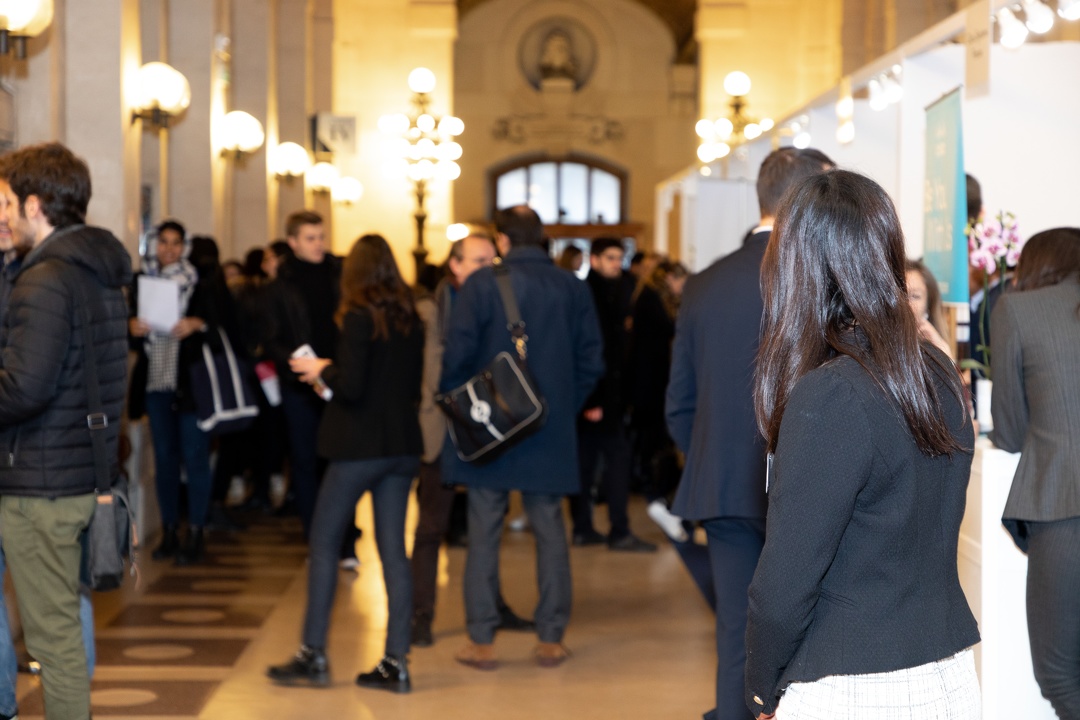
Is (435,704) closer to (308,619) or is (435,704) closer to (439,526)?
(308,619)

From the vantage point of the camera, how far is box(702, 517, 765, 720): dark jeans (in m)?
4.05

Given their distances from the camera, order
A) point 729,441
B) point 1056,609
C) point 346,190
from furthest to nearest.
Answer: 1. point 346,190
2. point 729,441
3. point 1056,609

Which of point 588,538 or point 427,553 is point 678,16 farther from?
point 427,553

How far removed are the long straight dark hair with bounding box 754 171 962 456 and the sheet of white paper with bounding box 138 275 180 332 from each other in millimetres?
5774

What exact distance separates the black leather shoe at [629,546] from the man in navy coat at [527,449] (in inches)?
101

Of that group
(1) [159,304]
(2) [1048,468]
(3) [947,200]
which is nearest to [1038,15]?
(3) [947,200]

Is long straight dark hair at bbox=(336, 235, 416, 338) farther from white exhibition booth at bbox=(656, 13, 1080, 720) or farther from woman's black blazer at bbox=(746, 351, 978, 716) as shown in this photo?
woman's black blazer at bbox=(746, 351, 978, 716)

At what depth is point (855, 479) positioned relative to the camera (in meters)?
1.92

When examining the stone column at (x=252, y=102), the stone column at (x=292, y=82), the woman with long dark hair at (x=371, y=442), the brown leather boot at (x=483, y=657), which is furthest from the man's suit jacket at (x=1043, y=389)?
the stone column at (x=292, y=82)

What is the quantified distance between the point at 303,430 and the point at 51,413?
11.6 feet

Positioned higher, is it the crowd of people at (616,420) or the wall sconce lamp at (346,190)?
the wall sconce lamp at (346,190)

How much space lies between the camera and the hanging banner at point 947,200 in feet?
16.7

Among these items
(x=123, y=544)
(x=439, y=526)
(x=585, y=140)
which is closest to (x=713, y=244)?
(x=439, y=526)

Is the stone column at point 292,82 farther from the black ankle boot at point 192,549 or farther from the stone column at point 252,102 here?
the black ankle boot at point 192,549
